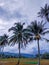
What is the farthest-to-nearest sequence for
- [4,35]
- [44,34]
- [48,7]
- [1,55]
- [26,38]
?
[1,55] → [4,35] → [26,38] → [44,34] → [48,7]

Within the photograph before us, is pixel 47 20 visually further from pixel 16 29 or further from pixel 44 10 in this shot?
pixel 16 29

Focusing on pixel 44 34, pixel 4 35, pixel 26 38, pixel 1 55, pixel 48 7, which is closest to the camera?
pixel 48 7

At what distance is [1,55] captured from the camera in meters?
95.2

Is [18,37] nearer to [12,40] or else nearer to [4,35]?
[12,40]

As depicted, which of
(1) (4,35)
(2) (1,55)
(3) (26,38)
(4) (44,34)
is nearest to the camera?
(4) (44,34)

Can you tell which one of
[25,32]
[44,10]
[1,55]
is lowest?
[1,55]

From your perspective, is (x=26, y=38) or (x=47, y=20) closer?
(x=47, y=20)

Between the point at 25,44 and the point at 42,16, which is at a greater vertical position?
the point at 42,16

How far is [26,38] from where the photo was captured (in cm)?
5341

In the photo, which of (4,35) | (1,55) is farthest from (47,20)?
(1,55)

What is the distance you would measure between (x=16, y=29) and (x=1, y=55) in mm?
42341

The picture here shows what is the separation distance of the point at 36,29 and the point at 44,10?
4.45 metres

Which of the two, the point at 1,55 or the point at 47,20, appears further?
the point at 1,55

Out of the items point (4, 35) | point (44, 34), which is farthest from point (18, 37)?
point (4, 35)
